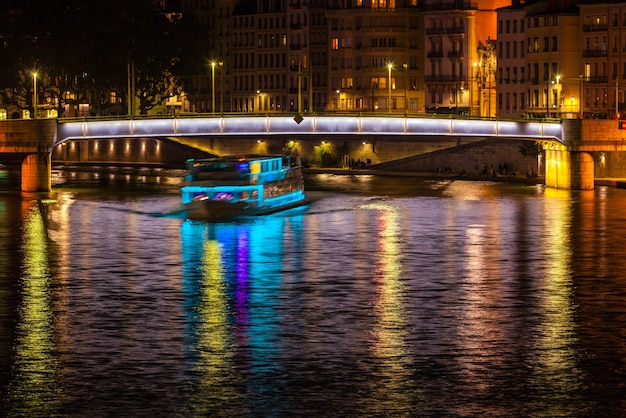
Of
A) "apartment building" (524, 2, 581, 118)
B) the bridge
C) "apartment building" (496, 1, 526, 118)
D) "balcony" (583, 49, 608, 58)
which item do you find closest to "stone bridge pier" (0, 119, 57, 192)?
the bridge

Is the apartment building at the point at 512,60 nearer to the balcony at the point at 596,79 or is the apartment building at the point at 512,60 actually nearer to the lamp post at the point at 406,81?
the lamp post at the point at 406,81

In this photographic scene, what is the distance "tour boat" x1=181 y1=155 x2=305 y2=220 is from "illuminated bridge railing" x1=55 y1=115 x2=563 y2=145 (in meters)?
17.5

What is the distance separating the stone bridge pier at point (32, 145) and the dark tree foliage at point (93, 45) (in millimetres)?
35581

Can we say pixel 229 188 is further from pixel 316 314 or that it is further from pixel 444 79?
pixel 444 79

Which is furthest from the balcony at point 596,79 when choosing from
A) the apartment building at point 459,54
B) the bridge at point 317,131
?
the bridge at point 317,131

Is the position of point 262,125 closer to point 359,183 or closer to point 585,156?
point 359,183

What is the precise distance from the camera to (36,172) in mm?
123438

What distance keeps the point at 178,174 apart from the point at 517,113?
3356 cm

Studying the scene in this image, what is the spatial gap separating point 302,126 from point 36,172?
1954cm

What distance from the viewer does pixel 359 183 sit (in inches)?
5586

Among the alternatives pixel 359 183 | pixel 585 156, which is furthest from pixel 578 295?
pixel 359 183

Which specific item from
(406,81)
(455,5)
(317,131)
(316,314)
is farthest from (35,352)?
(455,5)

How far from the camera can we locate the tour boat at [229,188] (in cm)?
10588

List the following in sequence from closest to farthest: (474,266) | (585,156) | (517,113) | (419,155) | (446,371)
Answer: (446,371), (474,266), (585,156), (419,155), (517,113)
